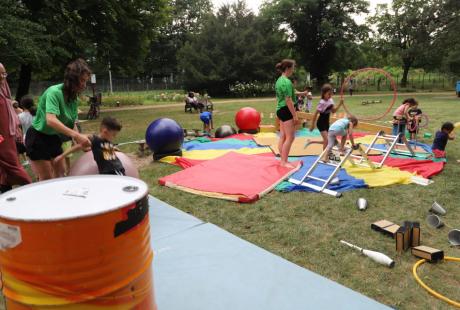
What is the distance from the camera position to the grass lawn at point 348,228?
333 cm

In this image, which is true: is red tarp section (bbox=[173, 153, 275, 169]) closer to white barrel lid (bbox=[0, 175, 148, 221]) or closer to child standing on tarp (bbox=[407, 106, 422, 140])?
white barrel lid (bbox=[0, 175, 148, 221])

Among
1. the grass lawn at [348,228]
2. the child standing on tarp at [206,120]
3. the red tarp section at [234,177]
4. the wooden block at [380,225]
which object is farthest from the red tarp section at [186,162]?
the wooden block at [380,225]

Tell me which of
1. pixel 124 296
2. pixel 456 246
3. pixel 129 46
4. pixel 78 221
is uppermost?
pixel 129 46

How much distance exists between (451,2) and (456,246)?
103 feet

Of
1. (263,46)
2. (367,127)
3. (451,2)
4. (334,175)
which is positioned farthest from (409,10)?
(334,175)

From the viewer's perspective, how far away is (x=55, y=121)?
3.62 meters

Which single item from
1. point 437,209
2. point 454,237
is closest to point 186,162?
point 437,209

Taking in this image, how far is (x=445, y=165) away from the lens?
7301mm

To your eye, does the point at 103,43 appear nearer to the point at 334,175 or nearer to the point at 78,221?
the point at 334,175

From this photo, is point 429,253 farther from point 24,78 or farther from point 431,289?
point 24,78

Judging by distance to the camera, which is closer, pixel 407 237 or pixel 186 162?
pixel 407 237

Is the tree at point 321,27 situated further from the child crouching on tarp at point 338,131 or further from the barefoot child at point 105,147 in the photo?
the barefoot child at point 105,147

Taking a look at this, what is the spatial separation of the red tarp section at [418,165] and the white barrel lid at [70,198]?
5864 mm

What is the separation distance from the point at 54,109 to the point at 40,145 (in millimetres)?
584
